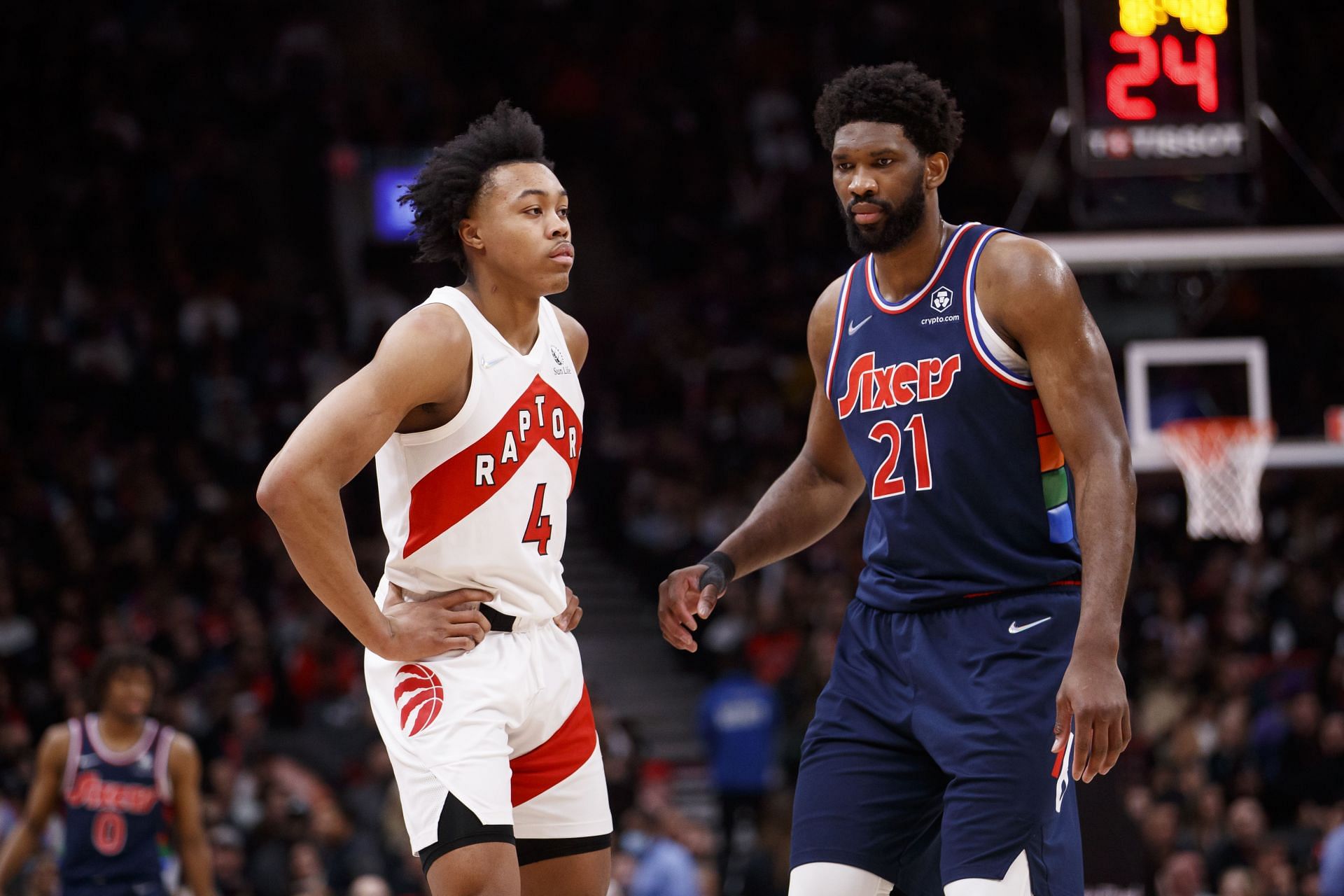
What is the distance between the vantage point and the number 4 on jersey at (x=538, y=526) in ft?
13.1

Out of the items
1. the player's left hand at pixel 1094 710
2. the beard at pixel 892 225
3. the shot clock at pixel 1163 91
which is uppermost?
the shot clock at pixel 1163 91

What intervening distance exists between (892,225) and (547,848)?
1.73 metres

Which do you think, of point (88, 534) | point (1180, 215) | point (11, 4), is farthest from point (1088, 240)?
point (11, 4)

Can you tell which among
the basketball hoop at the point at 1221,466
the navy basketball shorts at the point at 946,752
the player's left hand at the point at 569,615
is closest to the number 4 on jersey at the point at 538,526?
the player's left hand at the point at 569,615

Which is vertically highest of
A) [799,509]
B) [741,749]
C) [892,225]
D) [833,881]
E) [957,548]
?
[892,225]

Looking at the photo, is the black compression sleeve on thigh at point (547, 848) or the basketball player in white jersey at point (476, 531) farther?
the black compression sleeve on thigh at point (547, 848)

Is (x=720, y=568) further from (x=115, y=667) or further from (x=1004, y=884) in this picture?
(x=115, y=667)

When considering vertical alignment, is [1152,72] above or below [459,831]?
above

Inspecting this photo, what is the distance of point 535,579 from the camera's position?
4.00 m

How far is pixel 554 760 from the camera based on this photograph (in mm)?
4012

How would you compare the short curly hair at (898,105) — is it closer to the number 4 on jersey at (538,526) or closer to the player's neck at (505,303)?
the player's neck at (505,303)

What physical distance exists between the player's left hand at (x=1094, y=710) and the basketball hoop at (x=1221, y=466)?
543 cm

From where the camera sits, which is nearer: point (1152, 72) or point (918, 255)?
point (918, 255)

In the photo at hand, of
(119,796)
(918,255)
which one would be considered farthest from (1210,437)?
(119,796)
